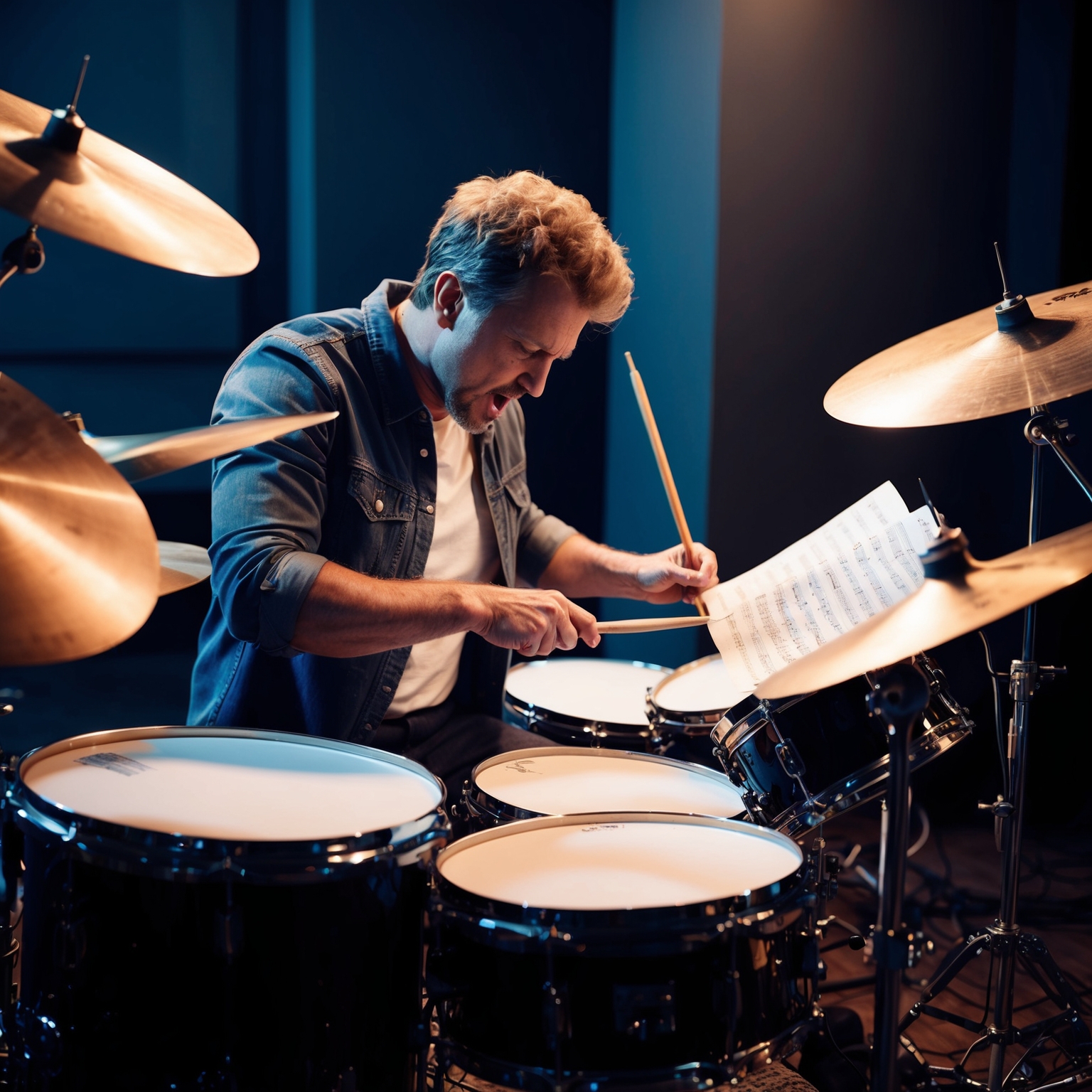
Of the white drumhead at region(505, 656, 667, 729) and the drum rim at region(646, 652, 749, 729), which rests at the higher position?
the drum rim at region(646, 652, 749, 729)

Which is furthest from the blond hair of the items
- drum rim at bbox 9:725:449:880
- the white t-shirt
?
drum rim at bbox 9:725:449:880

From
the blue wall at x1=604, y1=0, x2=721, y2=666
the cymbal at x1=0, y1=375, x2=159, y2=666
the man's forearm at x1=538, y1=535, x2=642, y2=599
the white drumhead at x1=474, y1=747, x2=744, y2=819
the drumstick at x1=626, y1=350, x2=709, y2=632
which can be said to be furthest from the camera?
the blue wall at x1=604, y1=0, x2=721, y2=666

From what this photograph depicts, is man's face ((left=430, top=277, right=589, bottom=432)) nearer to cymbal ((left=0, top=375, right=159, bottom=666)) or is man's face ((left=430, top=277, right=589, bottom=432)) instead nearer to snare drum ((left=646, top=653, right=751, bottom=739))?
snare drum ((left=646, top=653, right=751, bottom=739))

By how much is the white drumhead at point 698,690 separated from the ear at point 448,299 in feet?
2.13

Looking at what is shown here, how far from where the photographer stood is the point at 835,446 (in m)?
2.53

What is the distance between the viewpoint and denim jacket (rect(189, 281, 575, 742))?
1385mm

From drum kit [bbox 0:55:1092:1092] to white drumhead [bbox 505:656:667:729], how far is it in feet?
1.82

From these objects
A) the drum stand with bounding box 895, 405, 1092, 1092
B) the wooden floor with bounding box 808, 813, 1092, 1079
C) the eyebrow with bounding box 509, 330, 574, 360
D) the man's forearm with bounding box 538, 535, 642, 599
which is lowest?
the wooden floor with bounding box 808, 813, 1092, 1079

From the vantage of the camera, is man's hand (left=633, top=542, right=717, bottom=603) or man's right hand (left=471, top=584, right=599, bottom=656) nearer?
man's right hand (left=471, top=584, right=599, bottom=656)

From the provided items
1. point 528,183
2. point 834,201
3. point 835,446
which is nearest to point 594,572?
point 528,183

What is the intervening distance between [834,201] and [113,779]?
2.01m

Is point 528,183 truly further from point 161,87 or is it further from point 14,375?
point 14,375

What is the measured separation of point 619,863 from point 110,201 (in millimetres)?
840

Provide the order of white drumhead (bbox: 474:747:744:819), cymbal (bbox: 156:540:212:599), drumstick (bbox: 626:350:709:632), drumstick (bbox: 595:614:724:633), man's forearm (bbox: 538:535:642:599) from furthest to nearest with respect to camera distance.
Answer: man's forearm (bbox: 538:535:642:599) → drumstick (bbox: 626:350:709:632) → drumstick (bbox: 595:614:724:633) → white drumhead (bbox: 474:747:744:819) → cymbal (bbox: 156:540:212:599)
